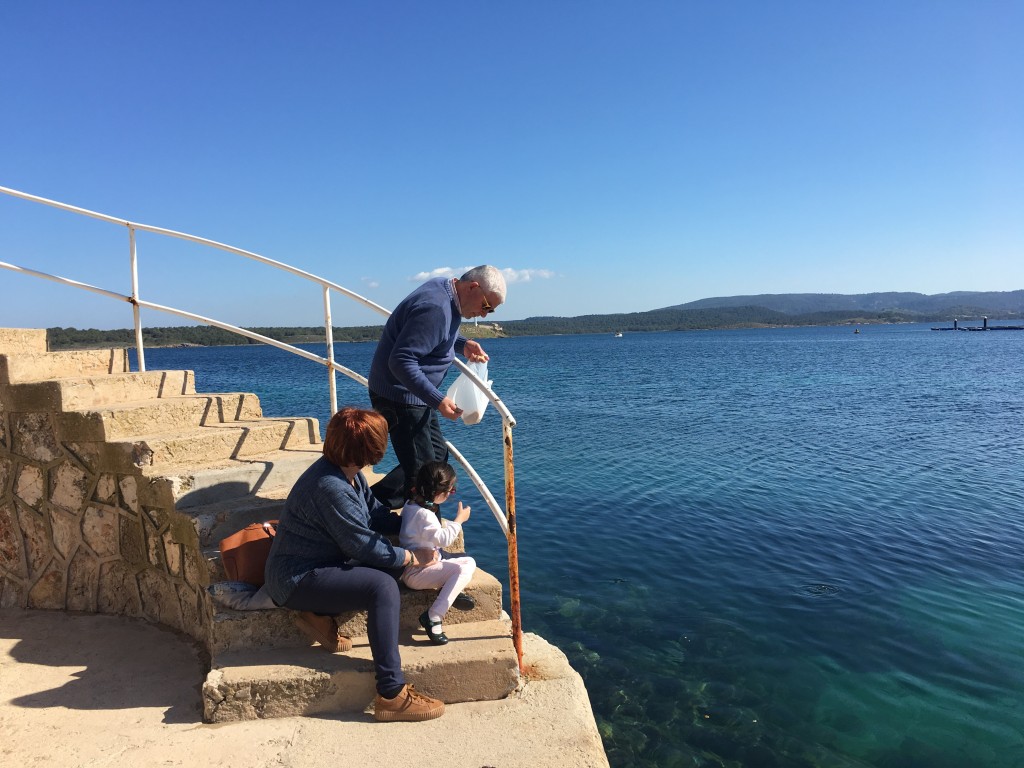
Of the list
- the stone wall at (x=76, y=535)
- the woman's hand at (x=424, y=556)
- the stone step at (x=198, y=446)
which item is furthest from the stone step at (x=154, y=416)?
the woman's hand at (x=424, y=556)

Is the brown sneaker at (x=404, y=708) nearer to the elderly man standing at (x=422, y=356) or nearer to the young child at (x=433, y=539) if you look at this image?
the young child at (x=433, y=539)

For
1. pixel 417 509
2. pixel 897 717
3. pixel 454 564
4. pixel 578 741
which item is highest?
pixel 417 509

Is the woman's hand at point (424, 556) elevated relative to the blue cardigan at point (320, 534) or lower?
lower

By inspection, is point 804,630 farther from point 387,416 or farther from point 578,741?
point 387,416

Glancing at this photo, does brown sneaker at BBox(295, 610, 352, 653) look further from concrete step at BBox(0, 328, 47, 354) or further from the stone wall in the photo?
concrete step at BBox(0, 328, 47, 354)

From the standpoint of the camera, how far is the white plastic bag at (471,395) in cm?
423

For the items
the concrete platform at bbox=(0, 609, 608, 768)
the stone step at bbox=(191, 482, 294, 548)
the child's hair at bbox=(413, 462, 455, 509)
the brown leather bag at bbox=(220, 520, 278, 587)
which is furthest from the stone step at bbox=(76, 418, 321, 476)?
the child's hair at bbox=(413, 462, 455, 509)

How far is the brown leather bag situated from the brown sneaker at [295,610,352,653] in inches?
14.9

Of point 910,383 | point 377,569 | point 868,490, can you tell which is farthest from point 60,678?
point 910,383

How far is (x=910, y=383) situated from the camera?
3428 cm

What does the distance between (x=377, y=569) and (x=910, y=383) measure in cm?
3755

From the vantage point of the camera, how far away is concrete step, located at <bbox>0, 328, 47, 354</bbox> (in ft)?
16.8

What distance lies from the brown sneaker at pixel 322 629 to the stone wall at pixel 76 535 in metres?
1.34

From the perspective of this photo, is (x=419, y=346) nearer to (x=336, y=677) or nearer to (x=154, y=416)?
(x=336, y=677)
